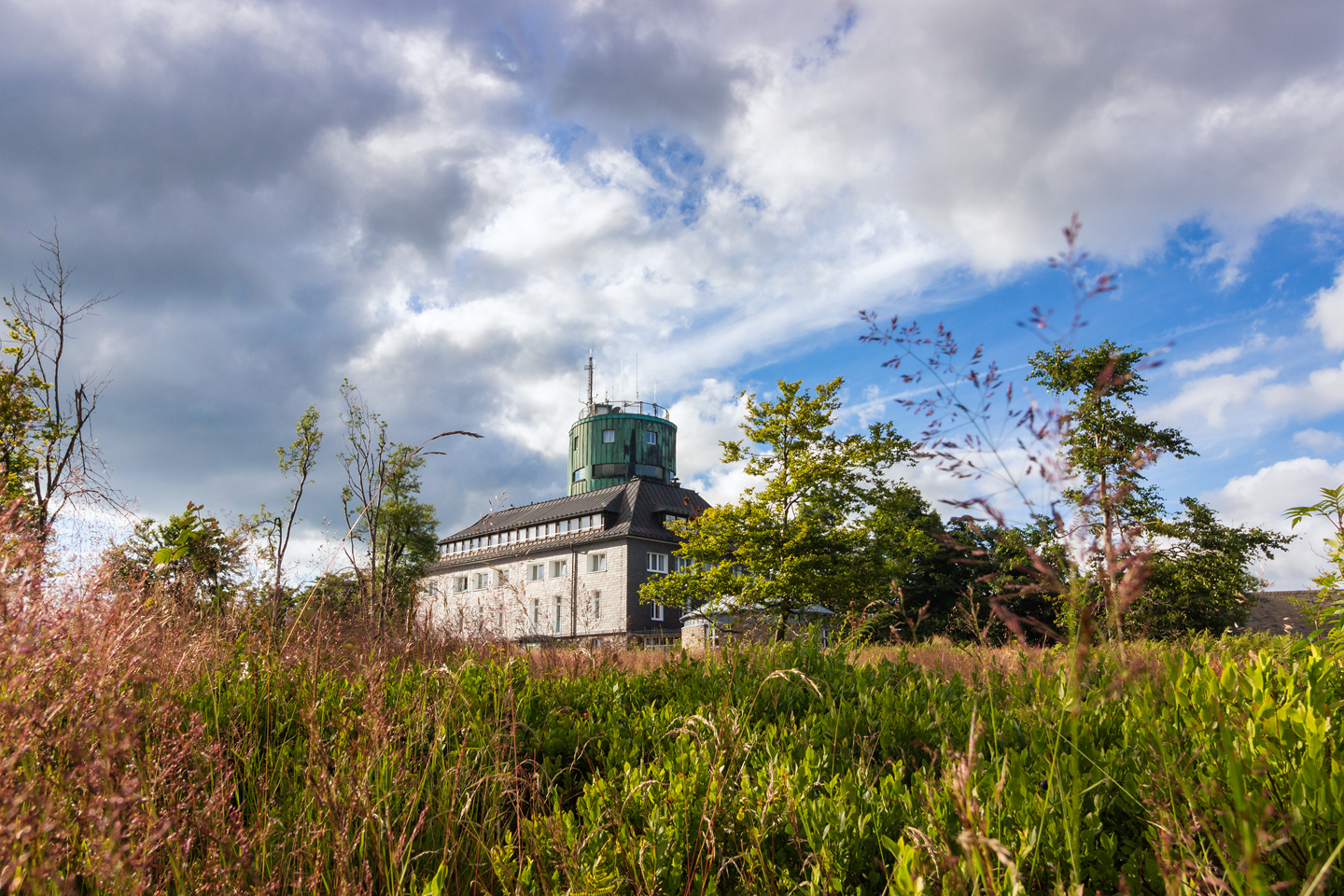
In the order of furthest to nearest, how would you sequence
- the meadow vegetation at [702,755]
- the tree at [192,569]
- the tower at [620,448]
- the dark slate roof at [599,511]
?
the tower at [620,448], the dark slate roof at [599,511], the tree at [192,569], the meadow vegetation at [702,755]

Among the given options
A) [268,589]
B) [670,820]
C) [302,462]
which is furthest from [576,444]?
[670,820]

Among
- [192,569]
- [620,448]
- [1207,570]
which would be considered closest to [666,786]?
[192,569]

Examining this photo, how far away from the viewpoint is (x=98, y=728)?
1855 mm

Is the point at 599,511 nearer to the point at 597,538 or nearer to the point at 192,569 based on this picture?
the point at 597,538

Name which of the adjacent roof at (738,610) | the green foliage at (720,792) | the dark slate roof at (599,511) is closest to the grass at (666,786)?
the green foliage at (720,792)

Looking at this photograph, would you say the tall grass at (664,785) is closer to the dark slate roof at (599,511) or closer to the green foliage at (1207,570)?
the green foliage at (1207,570)

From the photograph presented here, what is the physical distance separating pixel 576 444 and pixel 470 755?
2058 inches

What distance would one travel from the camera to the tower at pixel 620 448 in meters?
53.5

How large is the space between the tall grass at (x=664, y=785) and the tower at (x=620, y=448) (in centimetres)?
4888

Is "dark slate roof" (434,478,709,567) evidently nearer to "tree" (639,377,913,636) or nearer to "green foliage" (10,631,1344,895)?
"tree" (639,377,913,636)

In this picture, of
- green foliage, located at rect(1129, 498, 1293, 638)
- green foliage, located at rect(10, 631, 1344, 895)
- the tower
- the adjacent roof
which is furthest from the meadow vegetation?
the tower

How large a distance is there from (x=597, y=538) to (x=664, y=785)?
127 ft

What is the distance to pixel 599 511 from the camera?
42.2 m

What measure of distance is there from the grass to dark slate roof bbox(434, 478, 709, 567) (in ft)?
113
